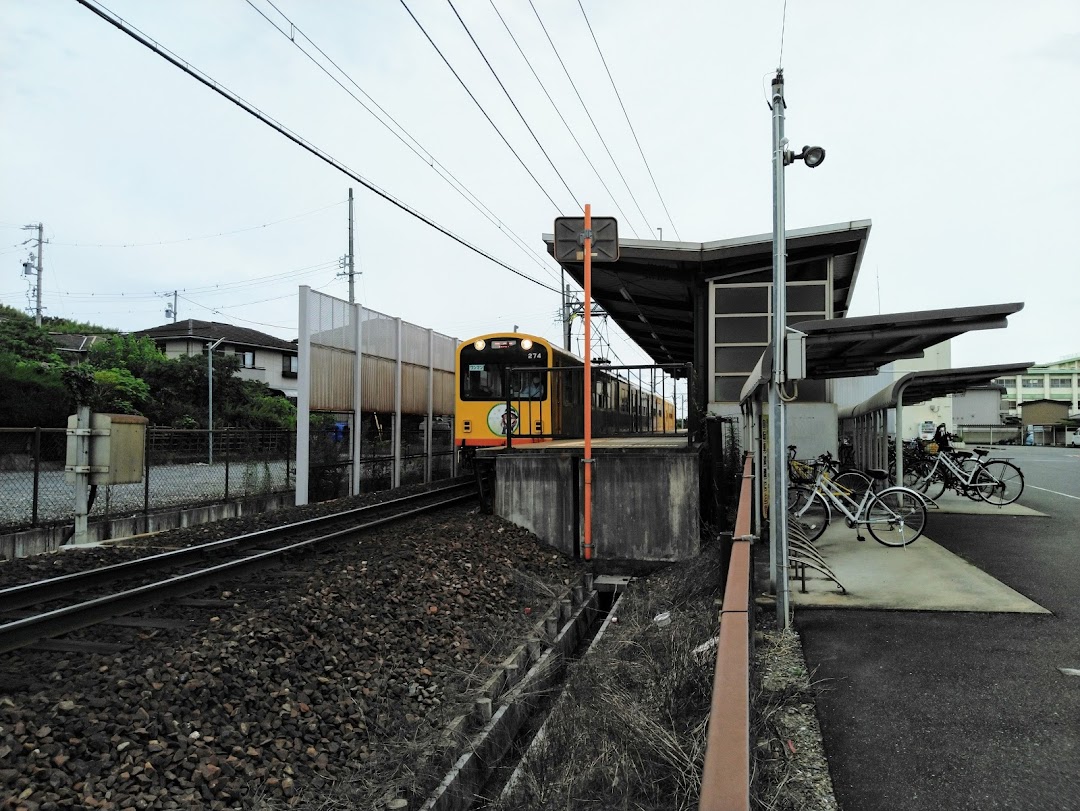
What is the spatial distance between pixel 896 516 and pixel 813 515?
0.91 metres

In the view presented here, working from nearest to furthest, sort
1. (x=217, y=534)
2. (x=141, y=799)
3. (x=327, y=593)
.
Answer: (x=141, y=799) < (x=327, y=593) < (x=217, y=534)

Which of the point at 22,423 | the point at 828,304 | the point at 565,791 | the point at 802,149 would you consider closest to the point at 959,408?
the point at 828,304

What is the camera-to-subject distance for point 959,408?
2088 centimetres

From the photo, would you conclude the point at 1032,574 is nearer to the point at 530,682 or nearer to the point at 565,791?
the point at 530,682

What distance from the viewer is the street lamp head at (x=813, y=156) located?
5.39 m

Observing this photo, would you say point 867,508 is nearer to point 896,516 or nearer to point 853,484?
point 896,516

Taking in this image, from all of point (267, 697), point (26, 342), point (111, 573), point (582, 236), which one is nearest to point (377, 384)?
point (582, 236)

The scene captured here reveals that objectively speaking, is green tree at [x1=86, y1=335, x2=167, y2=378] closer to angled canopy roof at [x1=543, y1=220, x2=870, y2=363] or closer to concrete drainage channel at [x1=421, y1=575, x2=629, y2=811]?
angled canopy roof at [x1=543, y1=220, x2=870, y2=363]

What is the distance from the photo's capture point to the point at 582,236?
8562mm

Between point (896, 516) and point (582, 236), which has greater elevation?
point (582, 236)

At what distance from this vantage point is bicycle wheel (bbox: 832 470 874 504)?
9.02m

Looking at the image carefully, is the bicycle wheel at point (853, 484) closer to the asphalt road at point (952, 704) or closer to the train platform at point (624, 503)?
the train platform at point (624, 503)

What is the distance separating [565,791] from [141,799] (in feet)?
5.89

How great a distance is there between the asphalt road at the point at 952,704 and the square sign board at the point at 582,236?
4635 millimetres
